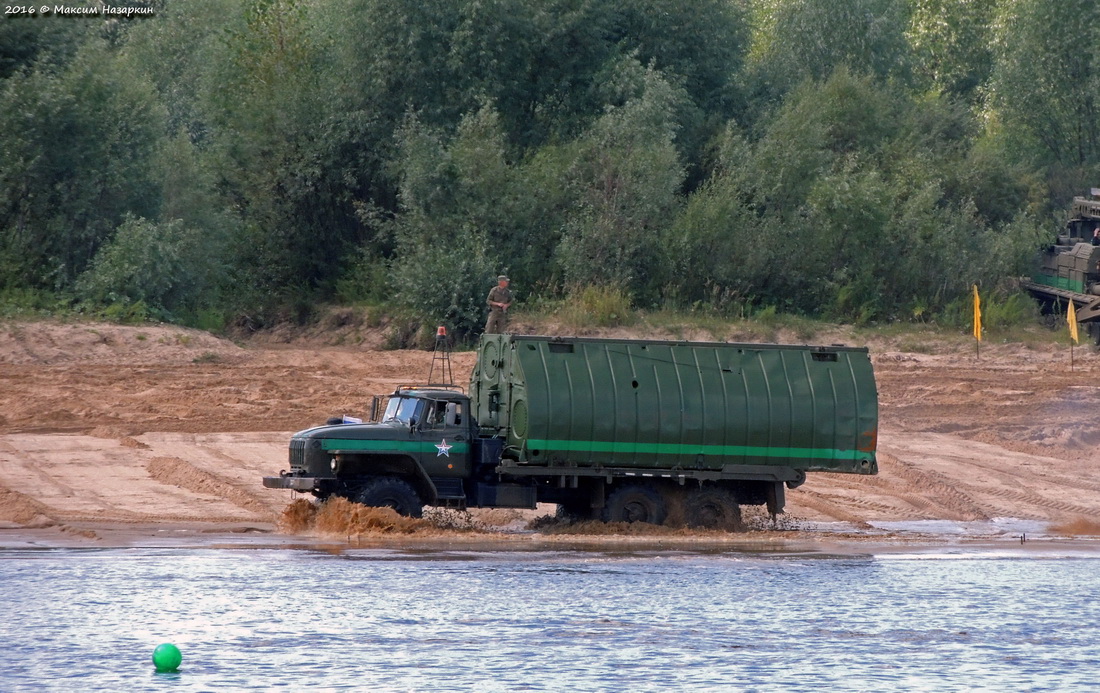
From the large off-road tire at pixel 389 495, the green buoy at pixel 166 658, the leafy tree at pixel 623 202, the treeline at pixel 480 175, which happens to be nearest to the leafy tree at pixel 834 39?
the treeline at pixel 480 175

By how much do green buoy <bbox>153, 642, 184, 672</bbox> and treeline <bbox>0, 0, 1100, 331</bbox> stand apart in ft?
69.7

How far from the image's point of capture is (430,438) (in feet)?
62.4

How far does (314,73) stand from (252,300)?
6027 mm

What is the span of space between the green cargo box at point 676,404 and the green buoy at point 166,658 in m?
6.42

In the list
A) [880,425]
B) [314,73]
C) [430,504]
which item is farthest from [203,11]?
[430,504]

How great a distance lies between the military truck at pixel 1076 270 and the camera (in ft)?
120

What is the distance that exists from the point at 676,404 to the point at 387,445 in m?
3.54

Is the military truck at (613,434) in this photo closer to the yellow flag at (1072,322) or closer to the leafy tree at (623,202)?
the yellow flag at (1072,322)

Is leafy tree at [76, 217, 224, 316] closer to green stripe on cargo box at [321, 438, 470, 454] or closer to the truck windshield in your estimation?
the truck windshield

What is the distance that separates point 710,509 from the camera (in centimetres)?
2017

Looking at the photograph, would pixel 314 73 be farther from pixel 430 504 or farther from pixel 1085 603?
pixel 1085 603

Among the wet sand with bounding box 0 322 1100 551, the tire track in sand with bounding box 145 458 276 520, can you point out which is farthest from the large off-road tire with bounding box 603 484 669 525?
the tire track in sand with bounding box 145 458 276 520

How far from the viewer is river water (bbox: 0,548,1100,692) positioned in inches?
546

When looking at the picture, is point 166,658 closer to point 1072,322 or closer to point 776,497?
point 776,497
